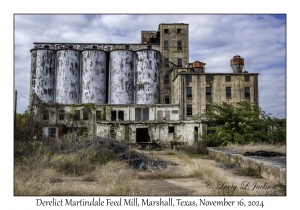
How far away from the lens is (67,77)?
3794 cm

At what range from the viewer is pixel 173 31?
135 feet

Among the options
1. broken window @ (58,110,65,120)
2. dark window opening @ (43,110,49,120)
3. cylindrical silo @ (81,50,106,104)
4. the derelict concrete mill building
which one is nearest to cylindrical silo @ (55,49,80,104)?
the derelict concrete mill building

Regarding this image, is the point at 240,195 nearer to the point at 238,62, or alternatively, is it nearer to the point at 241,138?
the point at 241,138

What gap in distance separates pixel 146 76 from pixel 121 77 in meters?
3.31

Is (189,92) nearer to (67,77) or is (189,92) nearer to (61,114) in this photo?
(61,114)

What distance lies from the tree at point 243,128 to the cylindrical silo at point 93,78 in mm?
18295

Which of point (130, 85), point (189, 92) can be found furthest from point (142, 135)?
point (130, 85)

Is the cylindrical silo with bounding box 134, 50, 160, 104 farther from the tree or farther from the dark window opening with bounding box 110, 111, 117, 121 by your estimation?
the tree

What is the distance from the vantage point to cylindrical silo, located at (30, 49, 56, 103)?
38.0 metres

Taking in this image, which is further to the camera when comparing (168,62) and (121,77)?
(168,62)

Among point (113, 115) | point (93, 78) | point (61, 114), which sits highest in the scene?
point (93, 78)

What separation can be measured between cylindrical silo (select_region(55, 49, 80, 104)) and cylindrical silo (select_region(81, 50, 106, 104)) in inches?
35.8

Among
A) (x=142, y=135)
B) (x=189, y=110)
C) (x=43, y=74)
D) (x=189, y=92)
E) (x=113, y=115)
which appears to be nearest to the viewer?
(x=142, y=135)
